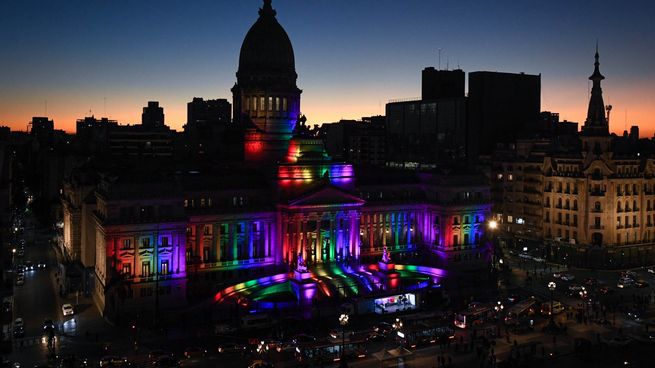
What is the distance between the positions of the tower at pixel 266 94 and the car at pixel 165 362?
53546mm

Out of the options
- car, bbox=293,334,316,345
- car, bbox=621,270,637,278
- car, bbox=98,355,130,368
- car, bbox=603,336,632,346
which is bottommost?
car, bbox=603,336,632,346

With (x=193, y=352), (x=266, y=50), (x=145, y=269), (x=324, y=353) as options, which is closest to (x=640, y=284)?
(x=324, y=353)

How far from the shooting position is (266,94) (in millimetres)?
109938

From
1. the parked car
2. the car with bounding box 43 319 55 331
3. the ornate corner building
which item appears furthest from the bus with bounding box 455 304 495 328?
the car with bounding box 43 319 55 331

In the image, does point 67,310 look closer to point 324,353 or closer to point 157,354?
point 157,354

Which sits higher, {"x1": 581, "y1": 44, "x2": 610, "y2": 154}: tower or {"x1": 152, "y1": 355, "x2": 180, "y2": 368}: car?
{"x1": 581, "y1": 44, "x2": 610, "y2": 154}: tower

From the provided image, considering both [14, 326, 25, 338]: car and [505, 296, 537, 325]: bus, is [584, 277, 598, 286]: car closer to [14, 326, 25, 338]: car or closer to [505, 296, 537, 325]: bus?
[505, 296, 537, 325]: bus

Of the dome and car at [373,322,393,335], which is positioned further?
the dome

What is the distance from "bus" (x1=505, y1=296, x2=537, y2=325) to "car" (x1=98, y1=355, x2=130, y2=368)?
4132 cm

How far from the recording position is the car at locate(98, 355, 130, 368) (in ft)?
195

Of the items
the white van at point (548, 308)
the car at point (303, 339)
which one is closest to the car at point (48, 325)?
the car at point (303, 339)

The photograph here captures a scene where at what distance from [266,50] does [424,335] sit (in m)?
59.7

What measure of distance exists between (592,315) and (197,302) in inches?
1856

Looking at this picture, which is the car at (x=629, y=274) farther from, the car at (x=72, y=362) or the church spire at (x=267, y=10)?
the car at (x=72, y=362)
